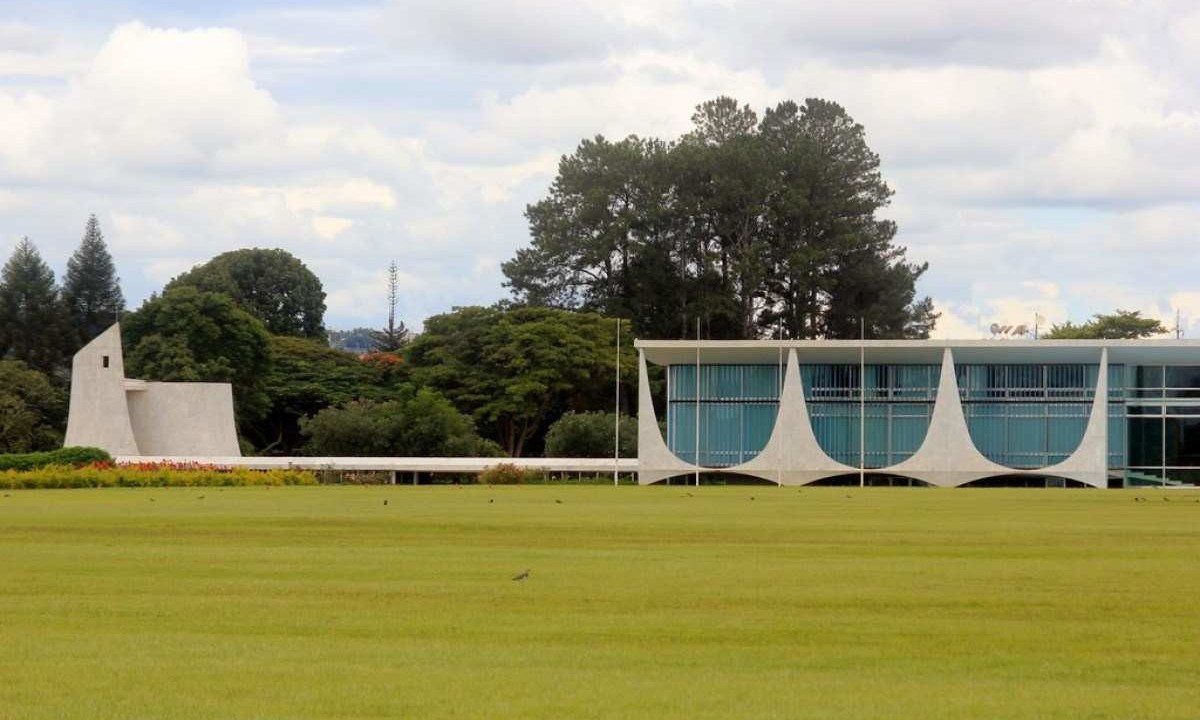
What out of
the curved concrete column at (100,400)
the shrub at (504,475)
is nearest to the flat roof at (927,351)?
the shrub at (504,475)

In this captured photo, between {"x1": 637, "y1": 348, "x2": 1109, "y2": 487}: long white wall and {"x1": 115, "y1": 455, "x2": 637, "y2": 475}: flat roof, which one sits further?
{"x1": 115, "y1": 455, "x2": 637, "y2": 475}: flat roof

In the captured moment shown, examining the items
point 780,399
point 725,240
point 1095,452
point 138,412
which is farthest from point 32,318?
point 1095,452

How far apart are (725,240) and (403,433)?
21488 mm

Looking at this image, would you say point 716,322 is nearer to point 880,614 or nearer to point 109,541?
point 109,541

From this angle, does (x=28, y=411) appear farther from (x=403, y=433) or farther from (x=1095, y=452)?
(x=1095, y=452)

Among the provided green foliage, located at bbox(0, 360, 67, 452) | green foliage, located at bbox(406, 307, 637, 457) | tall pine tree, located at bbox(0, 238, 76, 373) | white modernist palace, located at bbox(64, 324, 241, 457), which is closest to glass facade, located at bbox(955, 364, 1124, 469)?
green foliage, located at bbox(406, 307, 637, 457)

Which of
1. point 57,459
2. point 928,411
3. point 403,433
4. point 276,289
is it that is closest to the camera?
point 57,459

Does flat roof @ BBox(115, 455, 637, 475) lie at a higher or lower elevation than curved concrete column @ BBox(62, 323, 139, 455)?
lower

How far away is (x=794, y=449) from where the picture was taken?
5716cm

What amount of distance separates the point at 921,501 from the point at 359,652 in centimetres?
2652

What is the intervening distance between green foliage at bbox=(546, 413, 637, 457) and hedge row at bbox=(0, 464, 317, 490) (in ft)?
54.1

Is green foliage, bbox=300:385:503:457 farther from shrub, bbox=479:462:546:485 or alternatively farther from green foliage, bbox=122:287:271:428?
shrub, bbox=479:462:546:485

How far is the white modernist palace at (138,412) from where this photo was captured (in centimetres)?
6056

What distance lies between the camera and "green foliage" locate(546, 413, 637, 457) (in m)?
67.2
